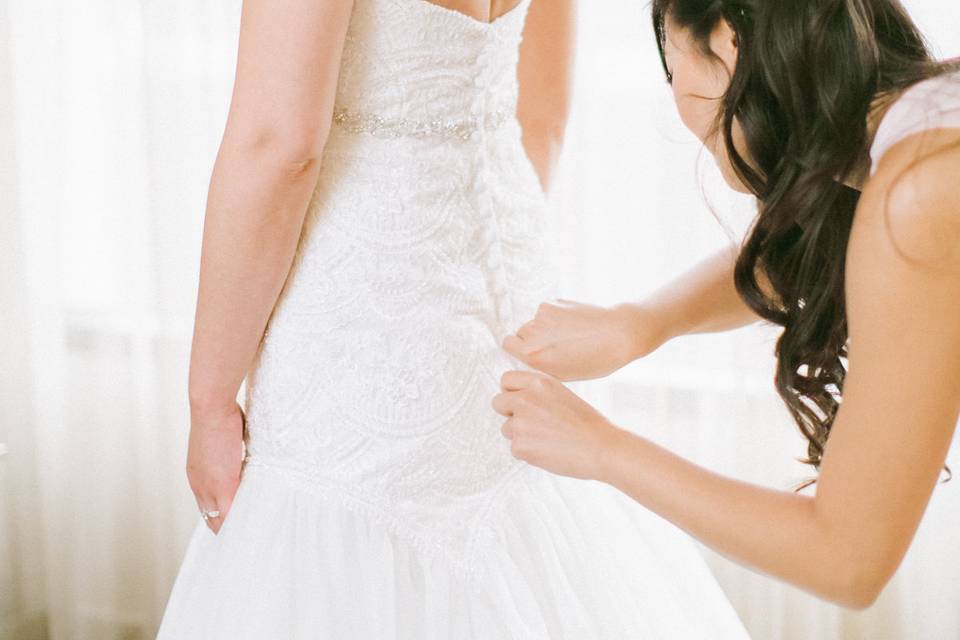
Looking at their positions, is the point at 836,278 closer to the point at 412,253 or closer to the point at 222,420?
the point at 412,253

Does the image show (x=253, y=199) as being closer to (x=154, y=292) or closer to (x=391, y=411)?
(x=391, y=411)

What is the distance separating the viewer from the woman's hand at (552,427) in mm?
981

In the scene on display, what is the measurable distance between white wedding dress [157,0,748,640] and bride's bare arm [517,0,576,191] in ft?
0.72

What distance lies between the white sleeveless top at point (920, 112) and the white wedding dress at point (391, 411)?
40 centimetres

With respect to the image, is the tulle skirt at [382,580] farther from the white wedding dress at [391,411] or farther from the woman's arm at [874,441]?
the woman's arm at [874,441]

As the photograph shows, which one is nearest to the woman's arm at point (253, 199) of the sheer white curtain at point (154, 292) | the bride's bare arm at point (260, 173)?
the bride's bare arm at point (260, 173)

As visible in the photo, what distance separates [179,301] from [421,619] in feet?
4.63

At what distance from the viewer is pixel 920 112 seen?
876 millimetres

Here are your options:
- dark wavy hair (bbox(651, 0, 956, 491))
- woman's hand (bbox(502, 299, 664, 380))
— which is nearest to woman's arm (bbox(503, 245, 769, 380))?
woman's hand (bbox(502, 299, 664, 380))

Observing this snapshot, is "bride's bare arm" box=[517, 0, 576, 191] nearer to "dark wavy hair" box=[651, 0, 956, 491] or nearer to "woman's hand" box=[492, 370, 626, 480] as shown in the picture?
"dark wavy hair" box=[651, 0, 956, 491]

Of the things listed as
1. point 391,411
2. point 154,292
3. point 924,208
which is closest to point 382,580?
point 391,411

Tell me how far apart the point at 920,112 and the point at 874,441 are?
→ 276 millimetres

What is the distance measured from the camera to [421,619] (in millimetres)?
1012

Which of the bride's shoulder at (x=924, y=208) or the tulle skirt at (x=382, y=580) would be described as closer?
the bride's shoulder at (x=924, y=208)
